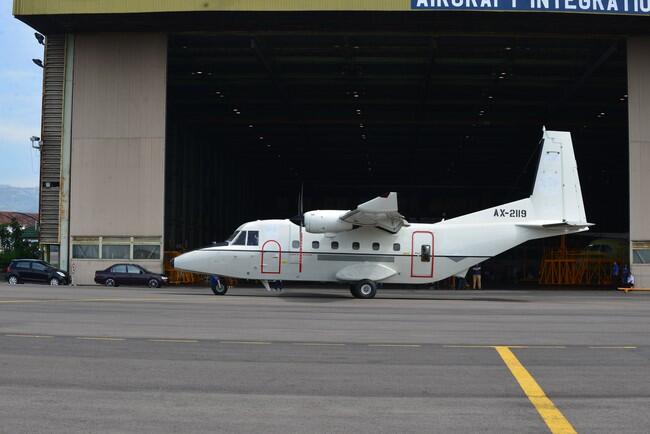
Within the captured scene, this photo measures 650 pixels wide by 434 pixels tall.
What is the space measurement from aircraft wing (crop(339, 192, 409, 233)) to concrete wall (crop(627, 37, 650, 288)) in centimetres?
1633

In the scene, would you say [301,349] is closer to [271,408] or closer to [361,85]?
[271,408]

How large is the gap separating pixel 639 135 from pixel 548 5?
29.6 ft

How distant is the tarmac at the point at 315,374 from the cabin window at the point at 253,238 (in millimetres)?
10186

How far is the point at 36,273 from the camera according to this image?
38750 mm

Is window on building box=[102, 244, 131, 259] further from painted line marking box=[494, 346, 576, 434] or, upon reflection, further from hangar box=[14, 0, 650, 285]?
painted line marking box=[494, 346, 576, 434]

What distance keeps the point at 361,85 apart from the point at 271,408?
129 ft

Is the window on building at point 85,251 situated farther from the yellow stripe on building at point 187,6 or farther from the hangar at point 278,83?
the yellow stripe on building at point 187,6

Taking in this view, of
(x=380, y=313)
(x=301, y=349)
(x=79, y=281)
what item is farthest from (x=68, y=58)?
(x=301, y=349)

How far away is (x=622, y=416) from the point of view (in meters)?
8.30

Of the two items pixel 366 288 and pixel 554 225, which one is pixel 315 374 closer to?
pixel 366 288

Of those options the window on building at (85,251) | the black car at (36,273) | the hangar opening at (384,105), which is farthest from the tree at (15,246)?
the window on building at (85,251)

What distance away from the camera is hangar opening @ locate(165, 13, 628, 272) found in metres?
37.3

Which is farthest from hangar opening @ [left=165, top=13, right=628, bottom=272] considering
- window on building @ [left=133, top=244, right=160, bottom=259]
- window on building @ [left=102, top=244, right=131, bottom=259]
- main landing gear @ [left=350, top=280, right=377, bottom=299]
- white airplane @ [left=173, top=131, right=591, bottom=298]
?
main landing gear @ [left=350, top=280, right=377, bottom=299]

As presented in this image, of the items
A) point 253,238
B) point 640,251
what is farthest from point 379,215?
point 640,251
